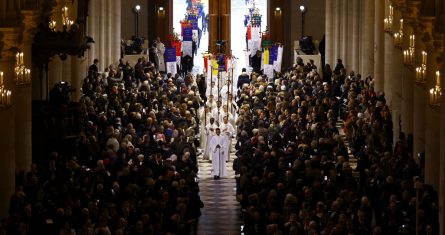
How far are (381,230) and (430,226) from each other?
4.17 feet

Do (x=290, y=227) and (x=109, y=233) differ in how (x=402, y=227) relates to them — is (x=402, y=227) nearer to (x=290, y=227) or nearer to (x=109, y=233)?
(x=290, y=227)

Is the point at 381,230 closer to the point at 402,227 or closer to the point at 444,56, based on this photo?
the point at 402,227

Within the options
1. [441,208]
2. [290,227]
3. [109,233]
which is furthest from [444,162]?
[109,233]

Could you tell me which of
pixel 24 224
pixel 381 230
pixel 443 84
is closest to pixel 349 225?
pixel 381 230

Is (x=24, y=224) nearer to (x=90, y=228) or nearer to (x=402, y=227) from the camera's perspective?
(x=90, y=228)

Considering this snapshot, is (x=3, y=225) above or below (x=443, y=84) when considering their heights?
below

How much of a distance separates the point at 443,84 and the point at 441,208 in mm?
3148

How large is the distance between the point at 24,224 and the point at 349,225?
26.6 feet

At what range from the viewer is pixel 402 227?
49.5m

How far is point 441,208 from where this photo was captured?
48469mm

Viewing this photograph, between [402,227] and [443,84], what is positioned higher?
[443,84]

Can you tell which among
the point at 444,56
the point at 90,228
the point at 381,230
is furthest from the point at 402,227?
the point at 90,228

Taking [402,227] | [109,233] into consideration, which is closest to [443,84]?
[402,227]

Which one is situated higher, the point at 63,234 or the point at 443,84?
the point at 443,84
